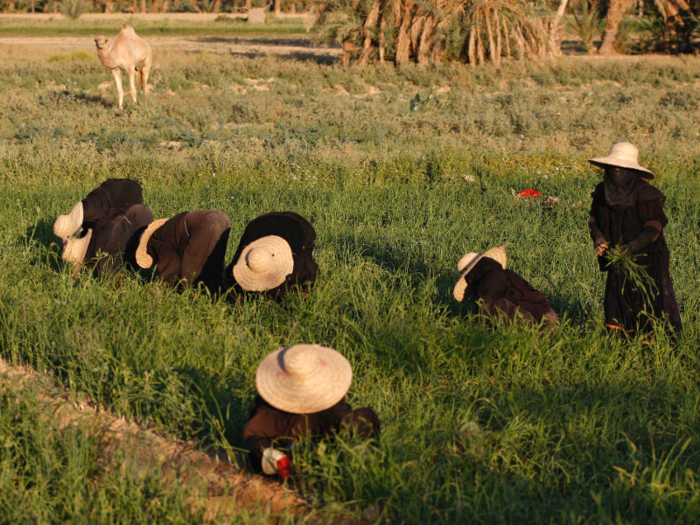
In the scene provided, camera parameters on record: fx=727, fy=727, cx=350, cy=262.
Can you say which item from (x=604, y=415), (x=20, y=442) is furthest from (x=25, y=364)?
(x=604, y=415)

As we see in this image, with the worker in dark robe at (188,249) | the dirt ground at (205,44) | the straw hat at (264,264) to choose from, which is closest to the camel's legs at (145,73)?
the dirt ground at (205,44)

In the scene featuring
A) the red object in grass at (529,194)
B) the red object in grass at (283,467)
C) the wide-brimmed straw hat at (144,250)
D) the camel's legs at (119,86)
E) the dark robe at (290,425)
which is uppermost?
the camel's legs at (119,86)

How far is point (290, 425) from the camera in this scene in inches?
133

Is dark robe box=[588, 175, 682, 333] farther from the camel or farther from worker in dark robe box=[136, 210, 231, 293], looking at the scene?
the camel

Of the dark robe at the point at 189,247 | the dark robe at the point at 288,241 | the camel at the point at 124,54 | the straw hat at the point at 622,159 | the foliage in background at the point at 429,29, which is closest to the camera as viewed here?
the straw hat at the point at 622,159

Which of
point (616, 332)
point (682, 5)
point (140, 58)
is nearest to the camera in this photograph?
point (616, 332)

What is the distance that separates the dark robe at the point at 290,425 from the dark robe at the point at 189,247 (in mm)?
2352

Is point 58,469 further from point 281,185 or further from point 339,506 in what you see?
point 281,185

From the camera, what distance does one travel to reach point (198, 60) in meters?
23.0

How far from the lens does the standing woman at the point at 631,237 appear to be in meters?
4.84

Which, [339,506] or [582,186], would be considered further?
[582,186]

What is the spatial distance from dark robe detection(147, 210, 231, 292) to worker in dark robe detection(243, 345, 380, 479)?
7.73 feet

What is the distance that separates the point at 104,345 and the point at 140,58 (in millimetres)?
13173

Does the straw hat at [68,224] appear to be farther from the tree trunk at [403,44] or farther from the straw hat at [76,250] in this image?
the tree trunk at [403,44]
